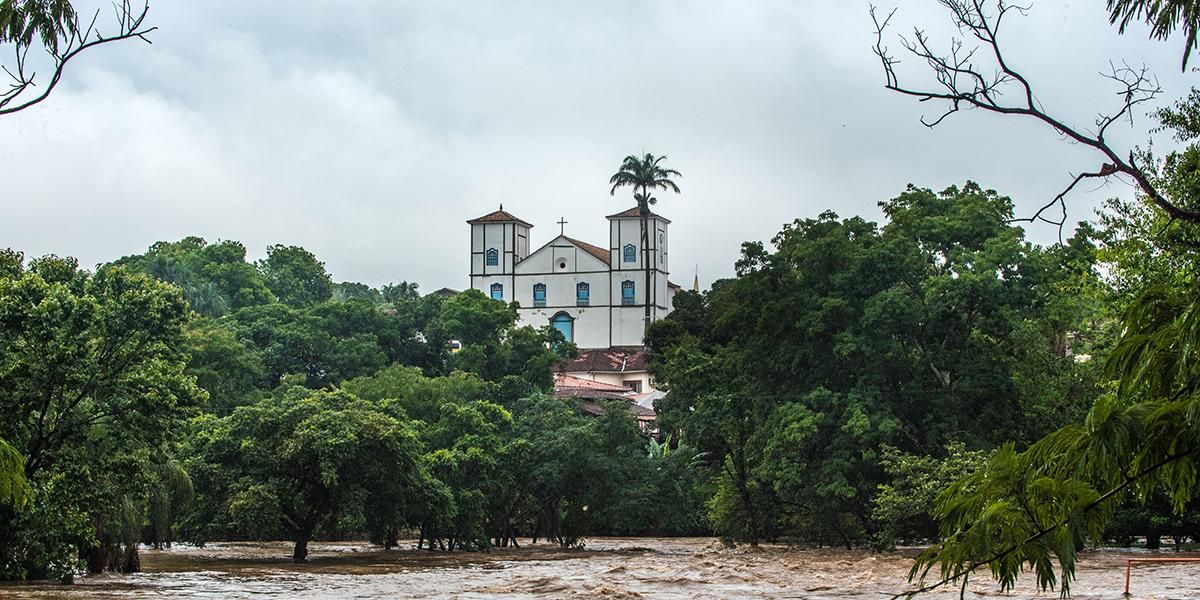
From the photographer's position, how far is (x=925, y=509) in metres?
34.8

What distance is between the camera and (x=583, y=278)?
348ft

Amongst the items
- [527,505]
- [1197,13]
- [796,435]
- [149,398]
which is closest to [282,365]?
[527,505]

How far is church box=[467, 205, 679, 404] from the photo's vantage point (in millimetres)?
103750

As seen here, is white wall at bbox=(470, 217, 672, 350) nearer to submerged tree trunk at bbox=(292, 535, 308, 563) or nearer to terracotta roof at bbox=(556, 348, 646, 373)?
terracotta roof at bbox=(556, 348, 646, 373)

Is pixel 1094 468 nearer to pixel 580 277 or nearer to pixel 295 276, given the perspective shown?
pixel 295 276

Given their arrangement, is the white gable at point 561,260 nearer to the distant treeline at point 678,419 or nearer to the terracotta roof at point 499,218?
the terracotta roof at point 499,218

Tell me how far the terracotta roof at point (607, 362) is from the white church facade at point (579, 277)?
7.33ft

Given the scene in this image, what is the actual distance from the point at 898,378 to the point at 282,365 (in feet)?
109

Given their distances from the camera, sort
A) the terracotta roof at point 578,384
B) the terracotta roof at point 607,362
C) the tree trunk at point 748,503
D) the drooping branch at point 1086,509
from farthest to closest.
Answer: the terracotta roof at point 607,362, the terracotta roof at point 578,384, the tree trunk at point 748,503, the drooping branch at point 1086,509

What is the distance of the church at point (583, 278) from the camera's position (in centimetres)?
10375

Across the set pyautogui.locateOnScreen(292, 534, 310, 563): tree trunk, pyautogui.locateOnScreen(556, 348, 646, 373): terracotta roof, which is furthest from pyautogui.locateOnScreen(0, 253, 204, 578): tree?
pyautogui.locateOnScreen(556, 348, 646, 373): terracotta roof

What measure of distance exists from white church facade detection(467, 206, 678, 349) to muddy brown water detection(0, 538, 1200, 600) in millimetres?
60889

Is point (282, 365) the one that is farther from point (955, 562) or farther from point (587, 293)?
point (955, 562)

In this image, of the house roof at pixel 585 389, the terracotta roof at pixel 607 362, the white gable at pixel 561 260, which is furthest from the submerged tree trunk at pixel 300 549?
the white gable at pixel 561 260
